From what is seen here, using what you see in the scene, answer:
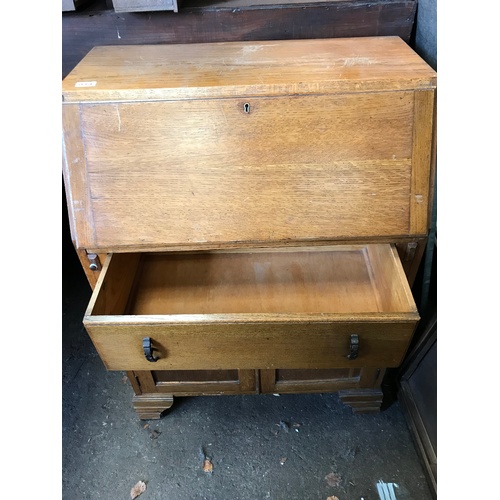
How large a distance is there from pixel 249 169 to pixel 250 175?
0.6 inches

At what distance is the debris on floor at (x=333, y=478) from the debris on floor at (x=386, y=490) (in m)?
0.11

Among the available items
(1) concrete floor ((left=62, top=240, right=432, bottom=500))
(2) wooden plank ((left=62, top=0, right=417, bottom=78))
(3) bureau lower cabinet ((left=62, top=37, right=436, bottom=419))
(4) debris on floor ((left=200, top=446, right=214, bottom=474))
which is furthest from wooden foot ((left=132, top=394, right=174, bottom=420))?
(2) wooden plank ((left=62, top=0, right=417, bottom=78))

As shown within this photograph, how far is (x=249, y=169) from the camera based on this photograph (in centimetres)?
108

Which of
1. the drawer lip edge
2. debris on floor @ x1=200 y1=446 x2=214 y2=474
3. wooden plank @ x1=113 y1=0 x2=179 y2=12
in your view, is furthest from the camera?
debris on floor @ x1=200 y1=446 x2=214 y2=474

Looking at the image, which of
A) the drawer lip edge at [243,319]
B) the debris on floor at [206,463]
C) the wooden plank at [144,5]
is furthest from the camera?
the debris on floor at [206,463]

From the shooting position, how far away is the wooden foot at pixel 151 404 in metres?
1.38

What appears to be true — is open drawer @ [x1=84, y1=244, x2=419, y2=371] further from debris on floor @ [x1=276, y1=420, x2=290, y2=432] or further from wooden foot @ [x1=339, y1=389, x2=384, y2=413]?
debris on floor @ [x1=276, y1=420, x2=290, y2=432]

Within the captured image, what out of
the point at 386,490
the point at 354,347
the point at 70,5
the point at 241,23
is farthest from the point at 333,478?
the point at 70,5

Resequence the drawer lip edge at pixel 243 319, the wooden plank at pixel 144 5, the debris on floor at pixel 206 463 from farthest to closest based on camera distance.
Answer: the debris on floor at pixel 206 463
the wooden plank at pixel 144 5
the drawer lip edge at pixel 243 319

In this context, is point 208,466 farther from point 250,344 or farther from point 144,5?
point 144,5

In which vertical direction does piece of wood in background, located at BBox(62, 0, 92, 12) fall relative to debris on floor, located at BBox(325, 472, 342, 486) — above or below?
above

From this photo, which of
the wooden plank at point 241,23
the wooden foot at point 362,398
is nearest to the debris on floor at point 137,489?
the wooden foot at point 362,398

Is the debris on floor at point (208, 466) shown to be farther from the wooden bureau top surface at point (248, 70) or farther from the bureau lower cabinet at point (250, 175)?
the wooden bureau top surface at point (248, 70)

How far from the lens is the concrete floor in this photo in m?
1.29
